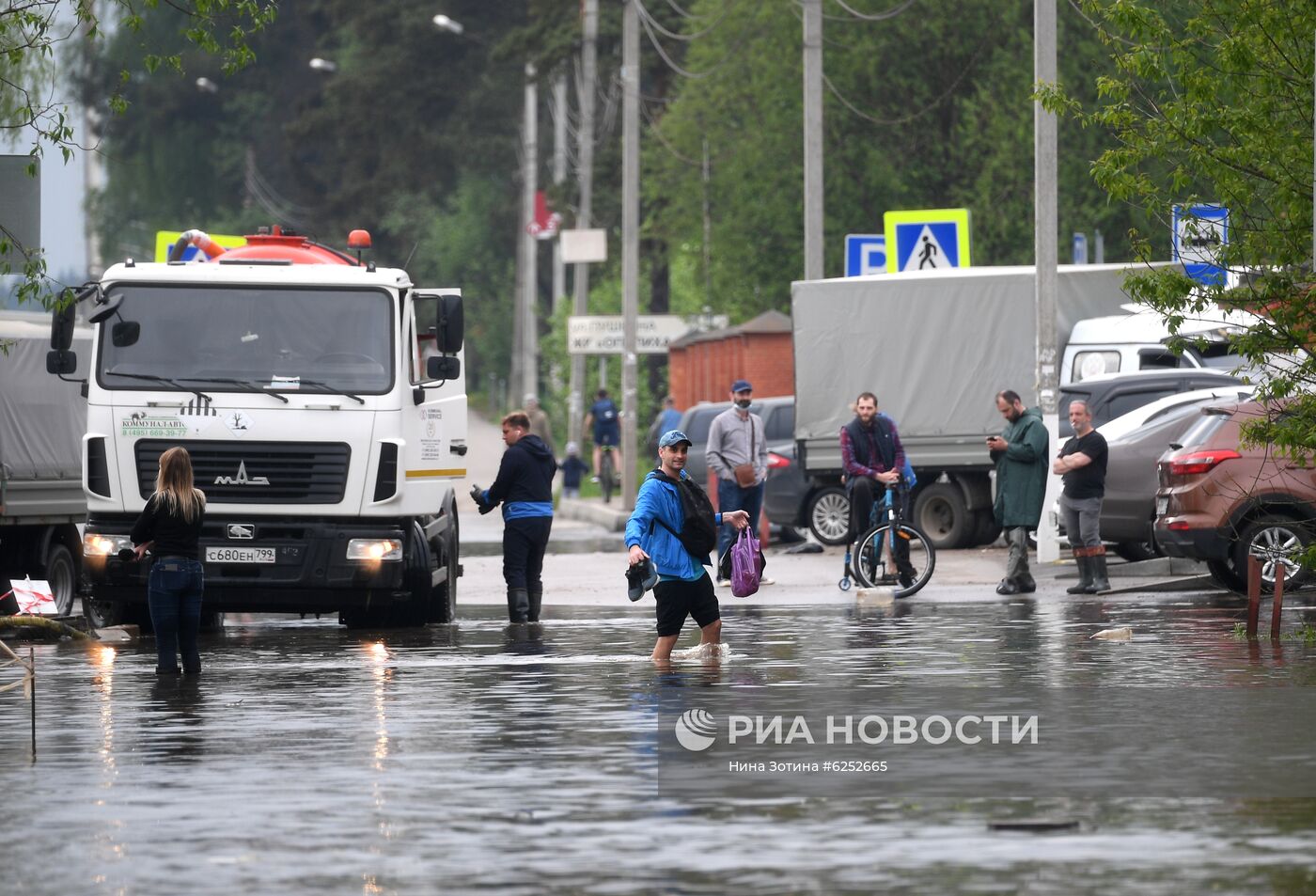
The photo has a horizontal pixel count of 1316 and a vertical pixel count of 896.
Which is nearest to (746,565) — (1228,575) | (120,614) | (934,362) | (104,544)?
(104,544)

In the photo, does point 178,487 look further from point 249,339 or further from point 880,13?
point 880,13

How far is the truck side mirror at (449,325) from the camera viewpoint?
19.7 meters

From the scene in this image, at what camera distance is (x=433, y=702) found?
47.2 ft

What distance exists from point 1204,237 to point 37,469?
10410mm

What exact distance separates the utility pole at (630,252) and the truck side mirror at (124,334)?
20.3 m

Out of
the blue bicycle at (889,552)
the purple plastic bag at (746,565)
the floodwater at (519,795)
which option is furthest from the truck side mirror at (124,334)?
the blue bicycle at (889,552)

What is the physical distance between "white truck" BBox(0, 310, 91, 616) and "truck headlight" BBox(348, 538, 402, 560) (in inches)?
149

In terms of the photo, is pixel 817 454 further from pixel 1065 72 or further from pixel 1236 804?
pixel 1236 804

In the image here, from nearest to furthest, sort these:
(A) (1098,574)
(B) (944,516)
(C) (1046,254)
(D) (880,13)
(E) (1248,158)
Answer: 1. (E) (1248,158)
2. (A) (1098,574)
3. (C) (1046,254)
4. (B) (944,516)
5. (D) (880,13)

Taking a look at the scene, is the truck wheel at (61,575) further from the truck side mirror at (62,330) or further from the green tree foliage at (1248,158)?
the green tree foliage at (1248,158)

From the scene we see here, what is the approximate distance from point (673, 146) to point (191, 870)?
1714 inches

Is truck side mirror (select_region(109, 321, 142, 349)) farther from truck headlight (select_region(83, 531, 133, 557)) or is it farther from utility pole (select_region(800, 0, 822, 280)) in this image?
Answer: utility pole (select_region(800, 0, 822, 280))

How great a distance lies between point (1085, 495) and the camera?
22641 millimetres

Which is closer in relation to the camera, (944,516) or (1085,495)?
(1085,495)
